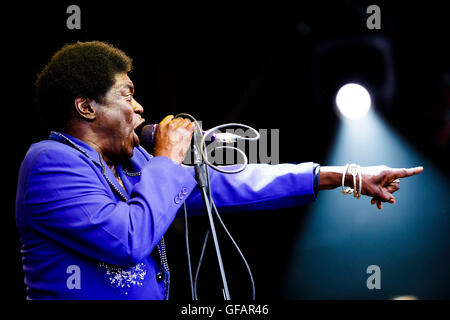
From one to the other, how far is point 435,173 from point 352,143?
0.55 meters

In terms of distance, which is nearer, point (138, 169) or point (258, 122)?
point (138, 169)

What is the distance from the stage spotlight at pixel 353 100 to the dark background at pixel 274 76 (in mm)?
70

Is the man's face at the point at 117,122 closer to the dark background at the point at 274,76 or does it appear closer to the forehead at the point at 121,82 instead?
the forehead at the point at 121,82

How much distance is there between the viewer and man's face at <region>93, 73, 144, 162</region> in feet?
5.21

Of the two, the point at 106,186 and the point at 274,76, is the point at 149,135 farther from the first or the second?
the point at 274,76

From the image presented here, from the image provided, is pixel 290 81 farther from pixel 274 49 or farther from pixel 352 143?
pixel 352 143

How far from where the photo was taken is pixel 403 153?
2896 millimetres

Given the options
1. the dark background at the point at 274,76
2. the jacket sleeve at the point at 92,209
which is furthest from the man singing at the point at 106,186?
the dark background at the point at 274,76

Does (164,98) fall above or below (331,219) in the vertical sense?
above

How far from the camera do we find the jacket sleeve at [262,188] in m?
1.74

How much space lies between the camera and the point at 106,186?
58.5 inches

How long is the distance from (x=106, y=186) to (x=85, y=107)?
306 mm

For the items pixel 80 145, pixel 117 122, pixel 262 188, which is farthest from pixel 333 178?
pixel 80 145
